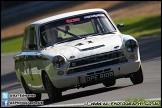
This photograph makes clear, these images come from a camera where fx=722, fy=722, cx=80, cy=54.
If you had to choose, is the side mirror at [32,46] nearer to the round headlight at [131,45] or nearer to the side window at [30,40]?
the side window at [30,40]

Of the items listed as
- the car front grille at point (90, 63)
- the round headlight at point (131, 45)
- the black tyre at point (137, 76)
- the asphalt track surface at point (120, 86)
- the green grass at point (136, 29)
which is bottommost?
the green grass at point (136, 29)

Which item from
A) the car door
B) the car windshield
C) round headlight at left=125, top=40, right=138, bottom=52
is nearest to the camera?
round headlight at left=125, top=40, right=138, bottom=52

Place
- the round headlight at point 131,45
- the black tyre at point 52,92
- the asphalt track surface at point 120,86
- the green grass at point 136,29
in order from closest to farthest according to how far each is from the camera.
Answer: the asphalt track surface at point 120,86
the black tyre at point 52,92
the round headlight at point 131,45
the green grass at point 136,29

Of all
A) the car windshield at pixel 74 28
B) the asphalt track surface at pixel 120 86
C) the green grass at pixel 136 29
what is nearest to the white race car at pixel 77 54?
the car windshield at pixel 74 28

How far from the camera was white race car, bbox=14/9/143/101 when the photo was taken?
12539mm

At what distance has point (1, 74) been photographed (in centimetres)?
2728

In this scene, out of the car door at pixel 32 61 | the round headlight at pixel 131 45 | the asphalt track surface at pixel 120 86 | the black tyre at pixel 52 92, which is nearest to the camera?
the asphalt track surface at pixel 120 86

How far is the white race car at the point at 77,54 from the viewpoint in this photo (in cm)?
1254

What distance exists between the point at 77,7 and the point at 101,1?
8.90 ft

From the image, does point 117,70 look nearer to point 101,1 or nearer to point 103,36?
point 103,36

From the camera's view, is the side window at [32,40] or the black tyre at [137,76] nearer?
the black tyre at [137,76]

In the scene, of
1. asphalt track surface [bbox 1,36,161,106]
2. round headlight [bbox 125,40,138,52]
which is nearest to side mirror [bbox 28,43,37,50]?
asphalt track surface [bbox 1,36,161,106]

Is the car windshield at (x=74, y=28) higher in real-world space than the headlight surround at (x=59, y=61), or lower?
higher

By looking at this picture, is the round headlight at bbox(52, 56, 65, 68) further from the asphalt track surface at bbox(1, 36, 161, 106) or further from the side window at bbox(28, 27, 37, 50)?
the side window at bbox(28, 27, 37, 50)
